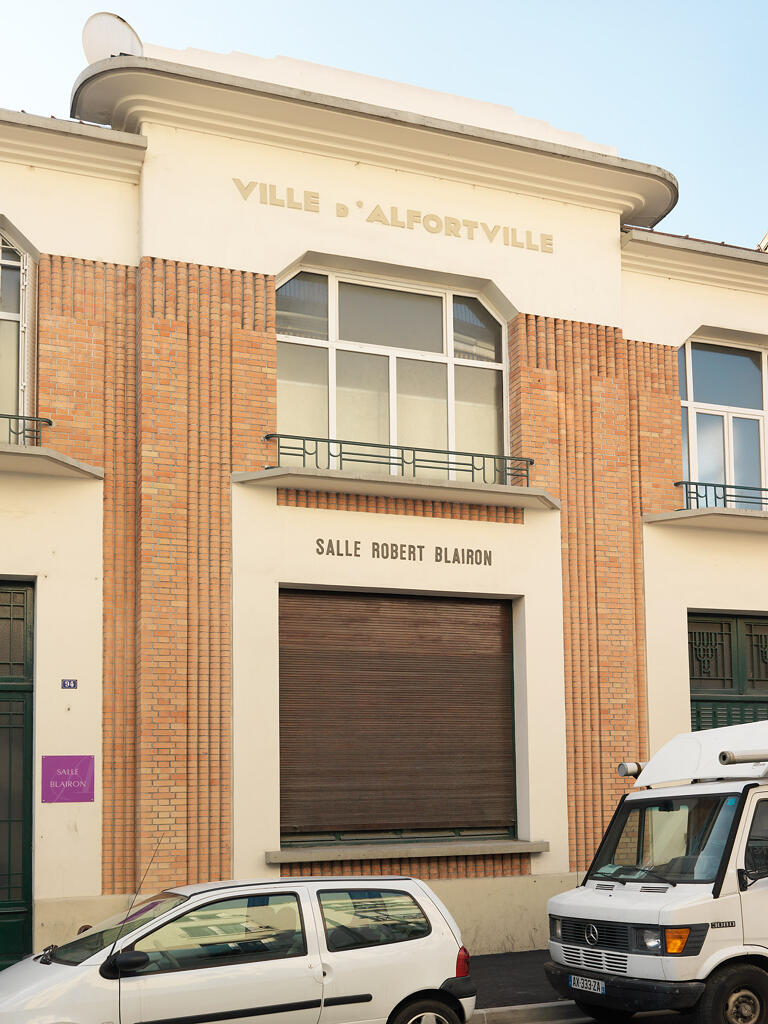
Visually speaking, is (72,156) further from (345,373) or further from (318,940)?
(318,940)

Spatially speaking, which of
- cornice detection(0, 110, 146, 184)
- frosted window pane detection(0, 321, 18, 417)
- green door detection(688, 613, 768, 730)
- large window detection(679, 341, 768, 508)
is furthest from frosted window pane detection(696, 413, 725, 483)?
frosted window pane detection(0, 321, 18, 417)

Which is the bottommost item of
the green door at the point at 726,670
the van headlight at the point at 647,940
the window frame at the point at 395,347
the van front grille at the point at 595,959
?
the van front grille at the point at 595,959

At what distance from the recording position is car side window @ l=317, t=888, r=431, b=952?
9125mm

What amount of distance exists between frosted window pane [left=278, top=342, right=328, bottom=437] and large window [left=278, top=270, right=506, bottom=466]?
0.01 meters

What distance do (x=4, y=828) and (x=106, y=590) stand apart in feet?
9.02

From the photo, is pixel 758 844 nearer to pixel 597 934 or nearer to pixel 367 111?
pixel 597 934

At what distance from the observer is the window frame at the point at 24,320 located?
14000 millimetres

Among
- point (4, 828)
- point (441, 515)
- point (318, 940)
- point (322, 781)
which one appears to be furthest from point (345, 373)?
point (318, 940)

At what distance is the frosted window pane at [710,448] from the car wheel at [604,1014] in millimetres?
8723

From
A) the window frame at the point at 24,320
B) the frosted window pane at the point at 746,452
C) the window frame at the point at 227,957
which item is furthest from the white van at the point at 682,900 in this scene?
the window frame at the point at 24,320

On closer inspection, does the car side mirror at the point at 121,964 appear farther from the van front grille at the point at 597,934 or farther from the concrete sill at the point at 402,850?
the concrete sill at the point at 402,850

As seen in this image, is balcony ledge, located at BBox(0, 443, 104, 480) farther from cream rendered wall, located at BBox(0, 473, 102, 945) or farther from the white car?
the white car

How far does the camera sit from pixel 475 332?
54.4ft

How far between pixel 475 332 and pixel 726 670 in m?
5.84
